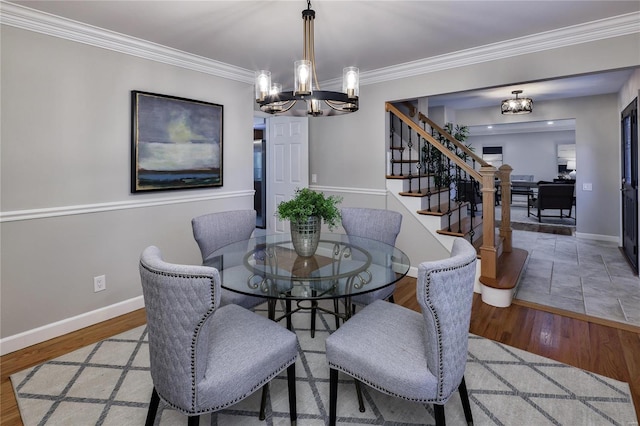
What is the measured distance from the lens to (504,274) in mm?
3410

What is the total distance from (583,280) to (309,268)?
11.6 ft

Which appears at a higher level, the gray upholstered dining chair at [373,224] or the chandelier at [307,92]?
the chandelier at [307,92]

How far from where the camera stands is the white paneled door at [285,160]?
4613 mm

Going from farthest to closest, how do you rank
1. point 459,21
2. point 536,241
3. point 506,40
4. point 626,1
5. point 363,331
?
point 536,241 → point 506,40 → point 459,21 → point 626,1 → point 363,331

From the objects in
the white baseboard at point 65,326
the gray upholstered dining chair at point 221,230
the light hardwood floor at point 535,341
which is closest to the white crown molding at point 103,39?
the gray upholstered dining chair at point 221,230

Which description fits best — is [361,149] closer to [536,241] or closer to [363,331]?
[363,331]

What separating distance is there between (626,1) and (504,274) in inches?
94.4

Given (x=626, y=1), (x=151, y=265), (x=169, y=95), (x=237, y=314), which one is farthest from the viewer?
(x=169, y=95)

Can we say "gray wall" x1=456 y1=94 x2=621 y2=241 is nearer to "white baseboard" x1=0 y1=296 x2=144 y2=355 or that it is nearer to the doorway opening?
the doorway opening

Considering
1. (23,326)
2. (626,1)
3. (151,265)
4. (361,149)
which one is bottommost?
(23,326)

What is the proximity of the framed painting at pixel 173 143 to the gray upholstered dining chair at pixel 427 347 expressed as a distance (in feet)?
8.01

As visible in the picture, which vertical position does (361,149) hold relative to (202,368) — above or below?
above

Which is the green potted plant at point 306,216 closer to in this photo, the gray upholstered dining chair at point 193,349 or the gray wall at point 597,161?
the gray upholstered dining chair at point 193,349

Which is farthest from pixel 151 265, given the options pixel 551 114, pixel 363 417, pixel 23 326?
pixel 551 114
